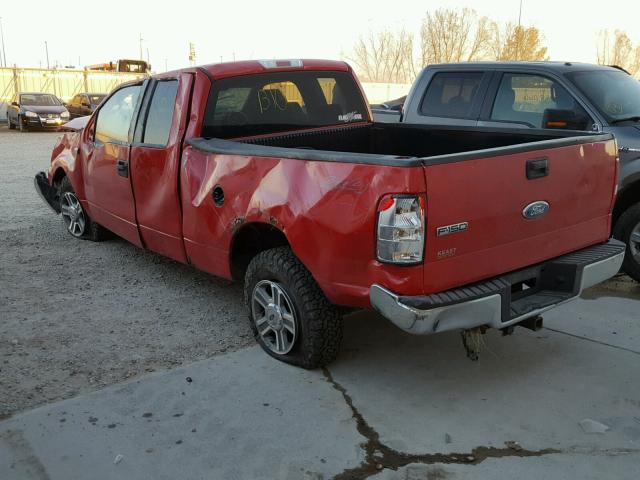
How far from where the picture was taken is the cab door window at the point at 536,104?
5.75 metres

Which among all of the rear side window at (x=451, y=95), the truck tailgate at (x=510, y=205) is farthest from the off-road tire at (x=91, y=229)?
the truck tailgate at (x=510, y=205)

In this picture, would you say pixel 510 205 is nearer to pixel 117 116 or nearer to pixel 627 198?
pixel 627 198

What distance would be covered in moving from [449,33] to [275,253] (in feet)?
195

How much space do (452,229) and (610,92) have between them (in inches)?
145

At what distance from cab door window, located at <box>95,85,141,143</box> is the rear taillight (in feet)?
10.3

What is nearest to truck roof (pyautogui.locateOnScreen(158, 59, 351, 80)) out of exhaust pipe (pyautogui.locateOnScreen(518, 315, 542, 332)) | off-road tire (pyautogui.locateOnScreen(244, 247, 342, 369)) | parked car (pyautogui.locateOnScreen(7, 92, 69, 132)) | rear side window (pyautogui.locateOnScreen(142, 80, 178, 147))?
rear side window (pyautogui.locateOnScreen(142, 80, 178, 147))

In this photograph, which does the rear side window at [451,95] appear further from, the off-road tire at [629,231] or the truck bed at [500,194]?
the truck bed at [500,194]

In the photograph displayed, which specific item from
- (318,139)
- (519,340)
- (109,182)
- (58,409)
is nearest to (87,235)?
(109,182)

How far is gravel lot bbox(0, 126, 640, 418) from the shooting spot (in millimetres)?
4012

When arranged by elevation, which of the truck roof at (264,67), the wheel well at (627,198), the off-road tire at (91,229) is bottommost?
the off-road tire at (91,229)

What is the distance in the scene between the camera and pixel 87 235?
7082mm

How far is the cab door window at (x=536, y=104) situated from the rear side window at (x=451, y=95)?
0.32m

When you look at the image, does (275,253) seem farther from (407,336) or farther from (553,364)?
(553,364)

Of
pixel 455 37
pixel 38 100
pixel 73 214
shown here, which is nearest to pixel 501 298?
pixel 73 214
